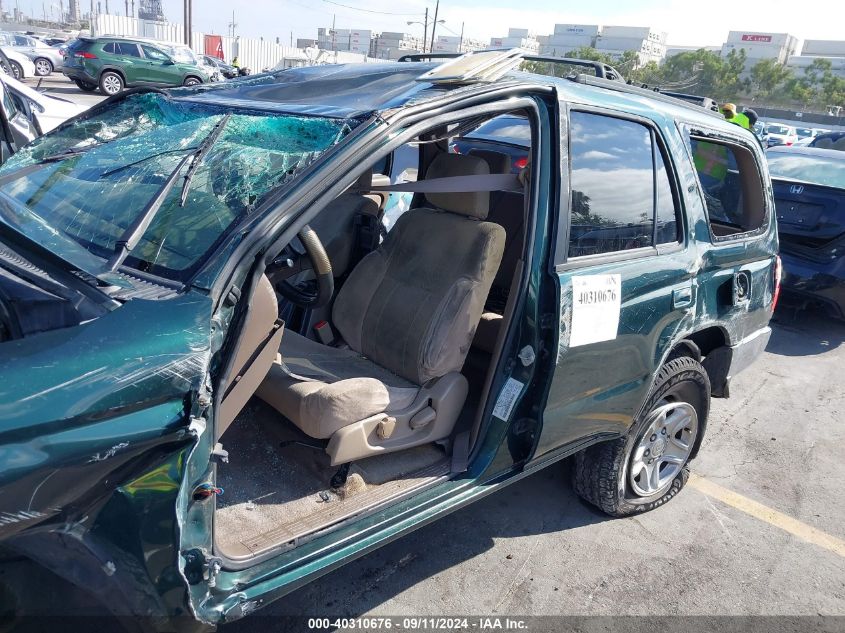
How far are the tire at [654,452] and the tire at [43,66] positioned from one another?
28.7 metres

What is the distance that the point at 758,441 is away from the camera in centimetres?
418

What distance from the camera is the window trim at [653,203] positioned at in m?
2.45

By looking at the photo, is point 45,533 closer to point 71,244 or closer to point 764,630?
point 71,244

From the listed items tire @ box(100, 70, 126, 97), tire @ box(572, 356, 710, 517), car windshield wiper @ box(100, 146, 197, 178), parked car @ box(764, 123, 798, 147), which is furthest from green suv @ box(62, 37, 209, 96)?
tire @ box(572, 356, 710, 517)

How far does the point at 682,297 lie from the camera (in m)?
2.89

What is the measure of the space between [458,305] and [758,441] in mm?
2599

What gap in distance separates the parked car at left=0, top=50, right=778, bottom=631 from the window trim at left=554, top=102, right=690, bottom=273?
1 centimetres

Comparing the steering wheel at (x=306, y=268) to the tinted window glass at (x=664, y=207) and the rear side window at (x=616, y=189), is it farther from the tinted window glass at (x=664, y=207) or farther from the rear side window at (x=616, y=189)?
the tinted window glass at (x=664, y=207)

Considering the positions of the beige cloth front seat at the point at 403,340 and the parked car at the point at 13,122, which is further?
the parked car at the point at 13,122

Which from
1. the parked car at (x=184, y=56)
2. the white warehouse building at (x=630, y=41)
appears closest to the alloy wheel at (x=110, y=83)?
the parked car at (x=184, y=56)

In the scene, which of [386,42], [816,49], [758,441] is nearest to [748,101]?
[816,49]

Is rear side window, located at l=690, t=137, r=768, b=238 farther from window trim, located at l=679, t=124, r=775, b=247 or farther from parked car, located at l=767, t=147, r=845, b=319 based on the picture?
parked car, located at l=767, t=147, r=845, b=319

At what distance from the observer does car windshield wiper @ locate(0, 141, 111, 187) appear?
8.44 ft

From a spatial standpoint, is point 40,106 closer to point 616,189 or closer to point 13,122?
point 13,122
